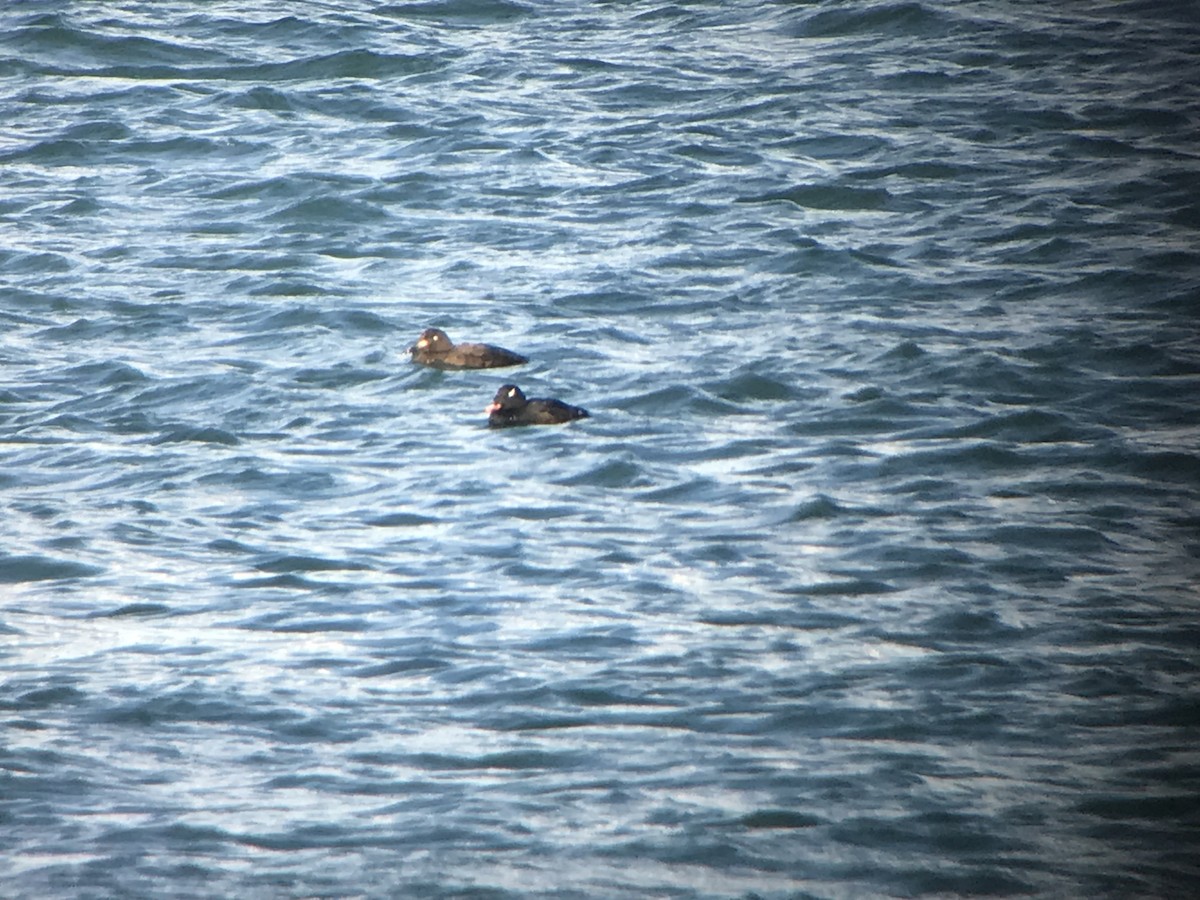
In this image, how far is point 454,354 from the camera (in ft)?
39.0

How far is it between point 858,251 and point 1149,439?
4.56 meters

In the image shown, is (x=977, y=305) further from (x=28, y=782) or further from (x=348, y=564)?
(x=28, y=782)

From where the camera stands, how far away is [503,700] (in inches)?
292

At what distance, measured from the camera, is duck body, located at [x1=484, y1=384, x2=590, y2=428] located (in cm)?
1078

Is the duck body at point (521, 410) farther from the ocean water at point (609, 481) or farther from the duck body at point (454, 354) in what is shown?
the duck body at point (454, 354)

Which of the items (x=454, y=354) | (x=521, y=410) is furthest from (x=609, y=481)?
(x=454, y=354)

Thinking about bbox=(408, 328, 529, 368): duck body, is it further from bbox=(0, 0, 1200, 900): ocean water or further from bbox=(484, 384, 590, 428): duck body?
bbox=(484, 384, 590, 428): duck body

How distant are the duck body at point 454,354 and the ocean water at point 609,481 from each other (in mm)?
117

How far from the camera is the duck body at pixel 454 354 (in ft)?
39.0

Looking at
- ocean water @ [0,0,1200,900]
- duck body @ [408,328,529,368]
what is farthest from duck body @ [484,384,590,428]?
duck body @ [408,328,529,368]

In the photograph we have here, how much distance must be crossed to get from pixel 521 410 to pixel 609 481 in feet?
3.15

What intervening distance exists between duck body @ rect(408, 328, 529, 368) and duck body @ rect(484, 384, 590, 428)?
100 cm

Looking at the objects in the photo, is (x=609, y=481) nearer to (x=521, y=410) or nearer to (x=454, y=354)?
(x=521, y=410)

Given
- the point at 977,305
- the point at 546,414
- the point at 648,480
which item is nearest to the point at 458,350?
the point at 546,414
